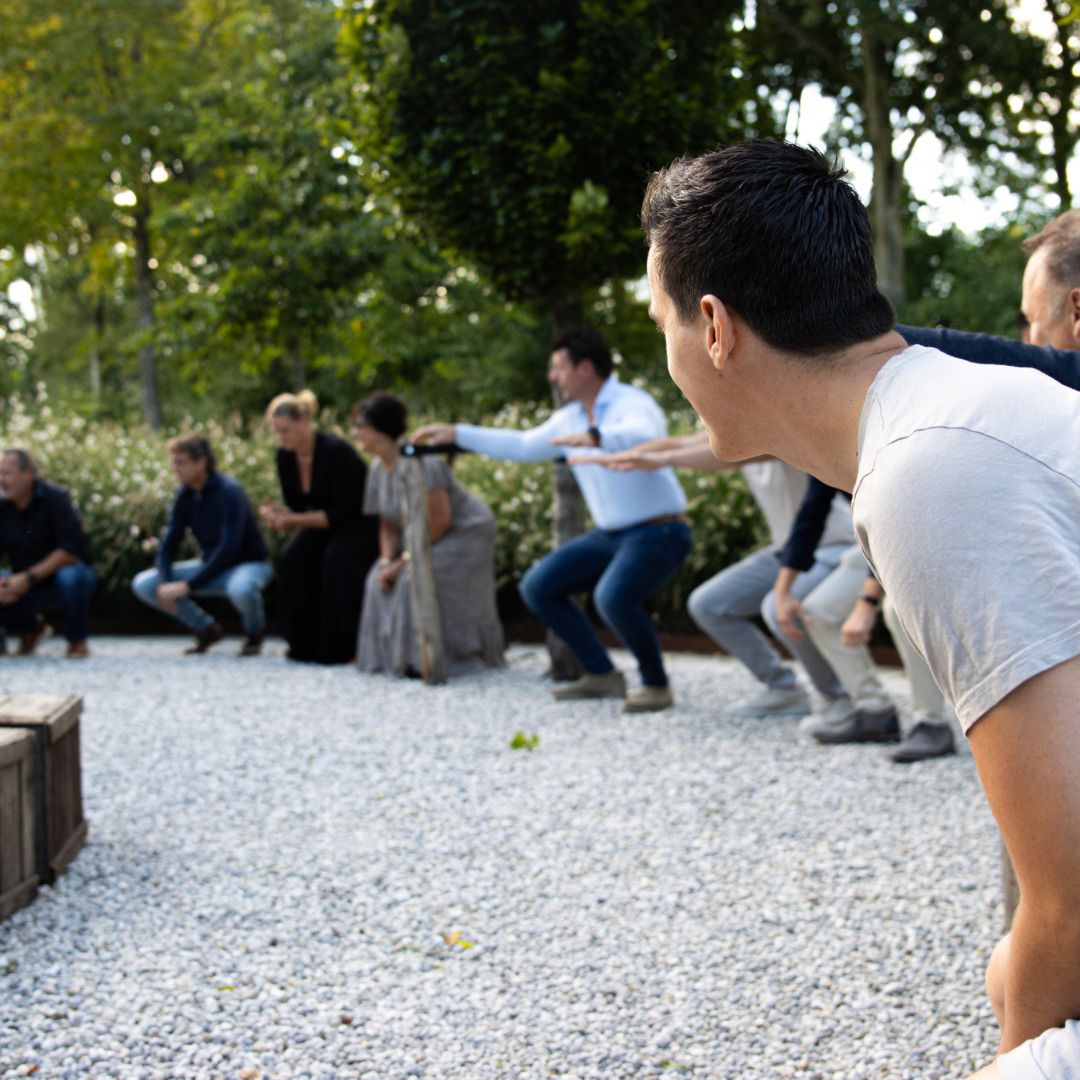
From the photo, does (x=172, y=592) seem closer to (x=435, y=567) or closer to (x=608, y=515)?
(x=435, y=567)

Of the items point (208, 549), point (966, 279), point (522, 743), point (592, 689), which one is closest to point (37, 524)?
point (208, 549)

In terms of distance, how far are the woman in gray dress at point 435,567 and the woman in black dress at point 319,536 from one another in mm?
350

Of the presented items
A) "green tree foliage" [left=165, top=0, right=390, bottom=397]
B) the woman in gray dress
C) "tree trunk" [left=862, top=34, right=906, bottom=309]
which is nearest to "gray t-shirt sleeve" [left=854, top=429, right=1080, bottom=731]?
the woman in gray dress

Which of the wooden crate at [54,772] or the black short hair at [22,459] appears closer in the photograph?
the wooden crate at [54,772]

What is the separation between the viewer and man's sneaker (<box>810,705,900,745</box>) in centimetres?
582

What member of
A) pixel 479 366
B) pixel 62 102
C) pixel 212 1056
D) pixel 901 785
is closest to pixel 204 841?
pixel 212 1056

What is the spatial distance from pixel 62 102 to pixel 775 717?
17.9 meters

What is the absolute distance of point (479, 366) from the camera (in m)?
25.2

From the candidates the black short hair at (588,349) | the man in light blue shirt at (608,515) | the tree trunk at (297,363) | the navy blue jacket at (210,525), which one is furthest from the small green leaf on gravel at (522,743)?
the tree trunk at (297,363)

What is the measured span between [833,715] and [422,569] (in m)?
2.81

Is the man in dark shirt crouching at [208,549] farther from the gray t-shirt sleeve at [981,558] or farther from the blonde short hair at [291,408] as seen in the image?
the gray t-shirt sleeve at [981,558]

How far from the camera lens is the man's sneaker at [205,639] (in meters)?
9.20

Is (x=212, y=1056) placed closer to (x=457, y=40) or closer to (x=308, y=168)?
(x=457, y=40)

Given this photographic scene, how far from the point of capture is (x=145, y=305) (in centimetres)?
2127
